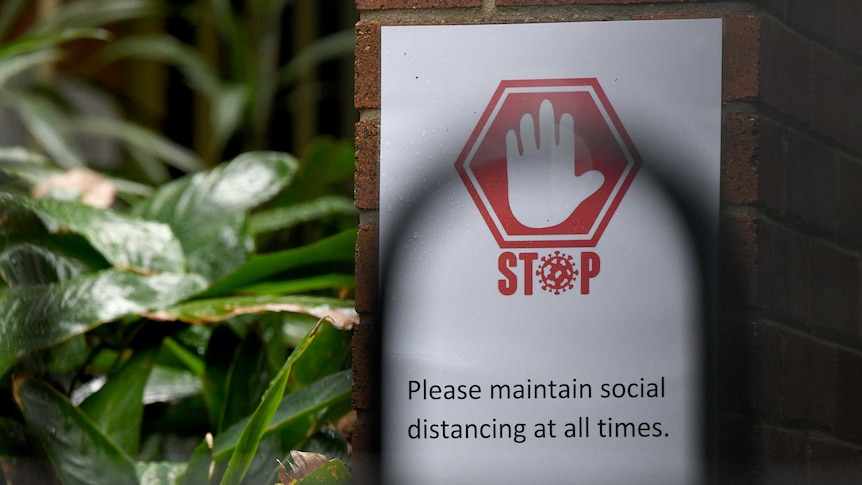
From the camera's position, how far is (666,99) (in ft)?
2.66

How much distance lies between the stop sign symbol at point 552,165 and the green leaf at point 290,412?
0.27 m

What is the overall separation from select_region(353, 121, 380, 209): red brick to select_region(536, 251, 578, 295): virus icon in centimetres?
17

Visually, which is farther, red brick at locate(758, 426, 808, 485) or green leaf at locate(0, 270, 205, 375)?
green leaf at locate(0, 270, 205, 375)

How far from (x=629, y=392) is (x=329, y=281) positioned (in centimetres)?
49

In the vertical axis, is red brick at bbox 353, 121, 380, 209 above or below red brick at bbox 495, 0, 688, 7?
below

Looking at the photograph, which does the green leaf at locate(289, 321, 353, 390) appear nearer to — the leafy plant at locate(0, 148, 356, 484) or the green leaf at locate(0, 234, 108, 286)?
the leafy plant at locate(0, 148, 356, 484)

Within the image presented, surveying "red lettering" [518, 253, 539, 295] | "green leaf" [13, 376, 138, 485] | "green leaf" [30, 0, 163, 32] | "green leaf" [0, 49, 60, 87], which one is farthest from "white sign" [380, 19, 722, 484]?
"green leaf" [30, 0, 163, 32]

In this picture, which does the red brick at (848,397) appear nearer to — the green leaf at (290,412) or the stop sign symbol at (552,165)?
the stop sign symbol at (552,165)

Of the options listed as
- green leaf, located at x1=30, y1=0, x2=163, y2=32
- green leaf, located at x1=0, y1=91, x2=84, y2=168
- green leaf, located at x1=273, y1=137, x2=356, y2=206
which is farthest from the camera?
green leaf, located at x1=30, y1=0, x2=163, y2=32

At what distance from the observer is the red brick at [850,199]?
0.83 metres

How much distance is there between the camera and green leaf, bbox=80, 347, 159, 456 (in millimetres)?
1036

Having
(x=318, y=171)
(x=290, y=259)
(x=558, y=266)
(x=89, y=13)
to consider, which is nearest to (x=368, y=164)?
(x=558, y=266)

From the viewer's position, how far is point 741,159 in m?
0.82

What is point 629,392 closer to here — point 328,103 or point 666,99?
point 666,99
